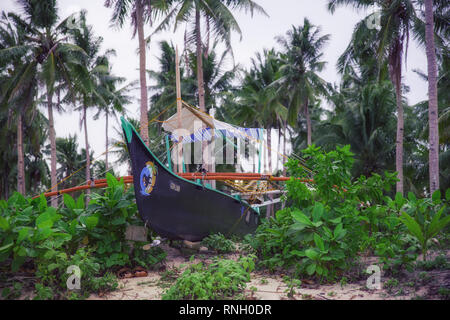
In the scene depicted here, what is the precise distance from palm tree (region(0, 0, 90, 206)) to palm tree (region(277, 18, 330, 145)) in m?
12.1

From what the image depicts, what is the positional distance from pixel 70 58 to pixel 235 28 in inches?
339

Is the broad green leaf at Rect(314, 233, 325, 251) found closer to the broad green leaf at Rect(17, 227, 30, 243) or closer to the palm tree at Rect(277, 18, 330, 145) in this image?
the broad green leaf at Rect(17, 227, 30, 243)

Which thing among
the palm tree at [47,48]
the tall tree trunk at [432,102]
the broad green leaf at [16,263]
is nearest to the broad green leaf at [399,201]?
the broad green leaf at [16,263]

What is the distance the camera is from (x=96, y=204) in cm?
482

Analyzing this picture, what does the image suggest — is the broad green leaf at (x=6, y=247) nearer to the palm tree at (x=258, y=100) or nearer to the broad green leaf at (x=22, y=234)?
the broad green leaf at (x=22, y=234)

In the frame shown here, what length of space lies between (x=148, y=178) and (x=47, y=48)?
14.5 meters

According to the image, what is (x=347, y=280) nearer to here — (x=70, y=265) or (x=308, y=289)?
(x=308, y=289)

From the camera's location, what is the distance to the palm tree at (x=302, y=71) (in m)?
20.9

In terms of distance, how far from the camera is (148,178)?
5258mm

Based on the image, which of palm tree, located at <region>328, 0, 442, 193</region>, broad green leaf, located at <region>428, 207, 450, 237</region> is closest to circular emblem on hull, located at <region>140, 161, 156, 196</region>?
broad green leaf, located at <region>428, 207, 450, 237</region>

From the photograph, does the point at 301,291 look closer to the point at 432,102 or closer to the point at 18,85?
the point at 432,102

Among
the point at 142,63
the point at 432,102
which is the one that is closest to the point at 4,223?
the point at 142,63

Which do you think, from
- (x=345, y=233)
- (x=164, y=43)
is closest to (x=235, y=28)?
(x=345, y=233)

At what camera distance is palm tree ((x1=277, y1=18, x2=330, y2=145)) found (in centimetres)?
2088
